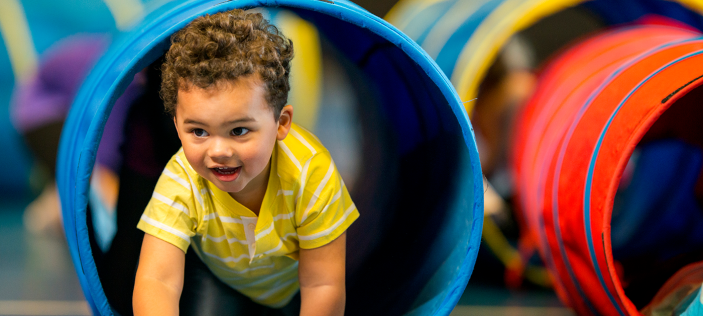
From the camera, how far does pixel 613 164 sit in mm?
1058

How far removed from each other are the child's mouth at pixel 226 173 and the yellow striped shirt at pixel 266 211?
0.13 meters

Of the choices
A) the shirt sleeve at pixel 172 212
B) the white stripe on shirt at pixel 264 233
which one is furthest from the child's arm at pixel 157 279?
the white stripe on shirt at pixel 264 233

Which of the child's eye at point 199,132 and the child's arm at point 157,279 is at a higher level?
the child's eye at point 199,132

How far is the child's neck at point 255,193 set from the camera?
41.1 inches

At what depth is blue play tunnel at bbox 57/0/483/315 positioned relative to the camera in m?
0.93

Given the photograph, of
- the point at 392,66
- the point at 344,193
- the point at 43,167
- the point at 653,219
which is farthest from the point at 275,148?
the point at 43,167

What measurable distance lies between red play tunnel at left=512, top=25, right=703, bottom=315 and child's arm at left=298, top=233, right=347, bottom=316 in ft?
1.58

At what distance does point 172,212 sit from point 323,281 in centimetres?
29

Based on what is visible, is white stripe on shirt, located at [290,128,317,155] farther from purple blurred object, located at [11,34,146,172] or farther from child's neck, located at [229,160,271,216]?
purple blurred object, located at [11,34,146,172]

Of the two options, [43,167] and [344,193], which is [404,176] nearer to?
[344,193]

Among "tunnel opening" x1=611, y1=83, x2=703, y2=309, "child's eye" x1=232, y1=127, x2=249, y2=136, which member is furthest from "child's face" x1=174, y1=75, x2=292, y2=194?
"tunnel opening" x1=611, y1=83, x2=703, y2=309

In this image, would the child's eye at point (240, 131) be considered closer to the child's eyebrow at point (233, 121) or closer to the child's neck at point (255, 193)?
the child's eyebrow at point (233, 121)

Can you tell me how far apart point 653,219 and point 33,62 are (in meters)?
2.13

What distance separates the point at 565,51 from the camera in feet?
6.28
